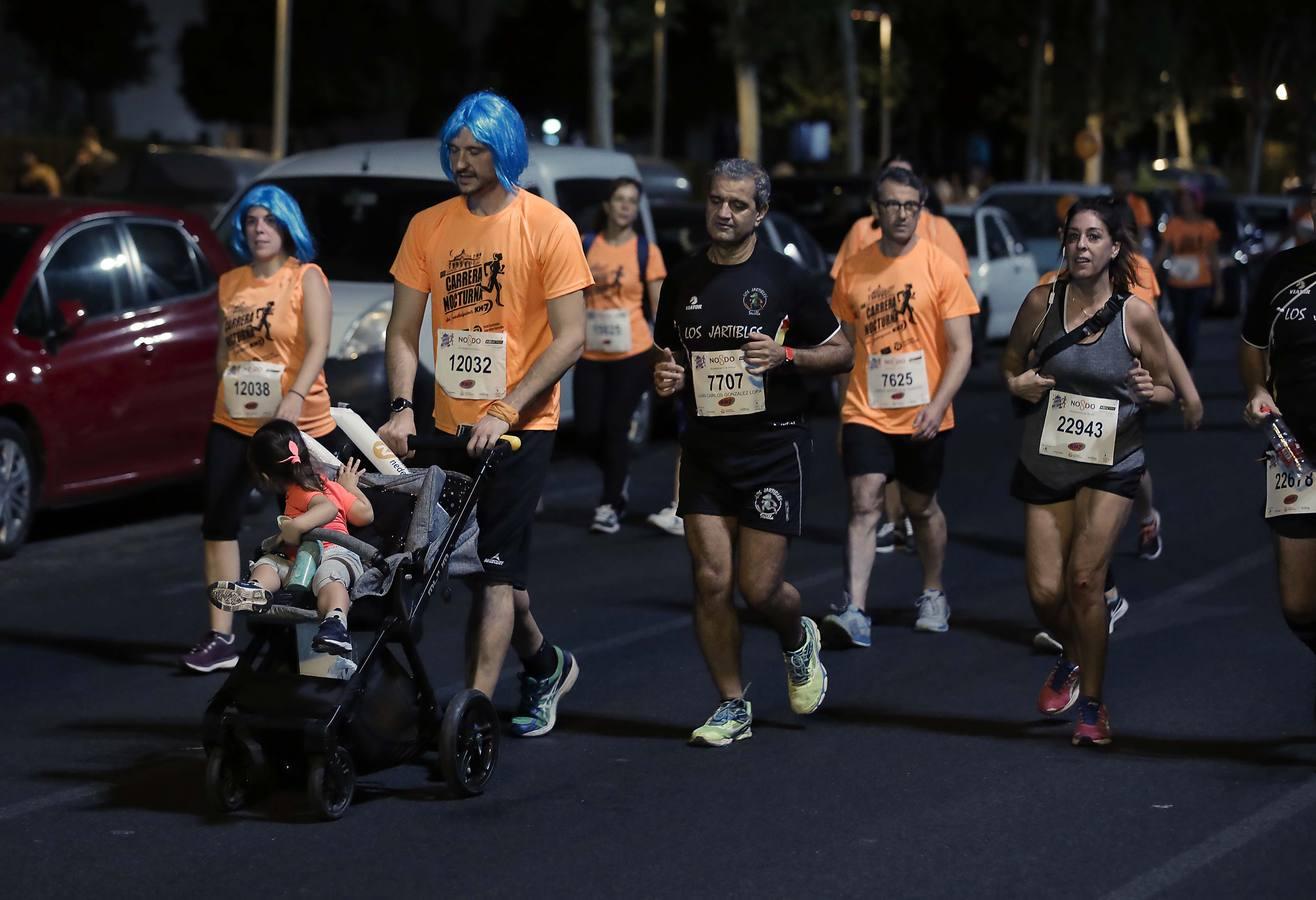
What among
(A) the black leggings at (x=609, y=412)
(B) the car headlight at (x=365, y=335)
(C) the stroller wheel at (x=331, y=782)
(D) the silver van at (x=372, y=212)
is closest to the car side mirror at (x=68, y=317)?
(D) the silver van at (x=372, y=212)

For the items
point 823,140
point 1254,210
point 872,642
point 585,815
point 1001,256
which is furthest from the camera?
point 823,140

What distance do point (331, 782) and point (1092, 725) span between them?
2503 millimetres

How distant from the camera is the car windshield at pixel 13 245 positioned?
11156 mm

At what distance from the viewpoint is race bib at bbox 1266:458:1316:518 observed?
6.67 metres

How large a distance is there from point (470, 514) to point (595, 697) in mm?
1624

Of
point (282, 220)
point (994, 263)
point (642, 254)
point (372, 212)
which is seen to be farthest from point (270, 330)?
point (994, 263)

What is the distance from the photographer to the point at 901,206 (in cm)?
916

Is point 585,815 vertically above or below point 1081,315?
below

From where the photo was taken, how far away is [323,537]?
6543 millimetres

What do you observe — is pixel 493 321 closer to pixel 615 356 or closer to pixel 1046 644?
pixel 1046 644

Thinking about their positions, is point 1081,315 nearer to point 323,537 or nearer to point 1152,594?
point 323,537

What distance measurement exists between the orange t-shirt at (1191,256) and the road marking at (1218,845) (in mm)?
12175

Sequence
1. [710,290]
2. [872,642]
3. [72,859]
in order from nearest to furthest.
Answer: [72,859] < [710,290] < [872,642]

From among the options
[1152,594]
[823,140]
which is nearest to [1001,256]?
[1152,594]
